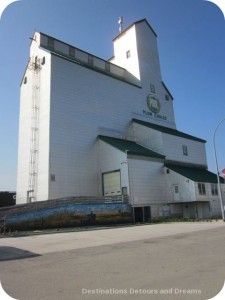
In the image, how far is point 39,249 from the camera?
11.4m

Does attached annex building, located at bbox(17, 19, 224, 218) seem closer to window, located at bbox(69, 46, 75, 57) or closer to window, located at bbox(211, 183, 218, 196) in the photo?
window, located at bbox(211, 183, 218, 196)

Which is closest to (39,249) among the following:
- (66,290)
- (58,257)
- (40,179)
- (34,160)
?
(58,257)

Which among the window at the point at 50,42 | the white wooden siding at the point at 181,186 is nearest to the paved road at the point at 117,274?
the white wooden siding at the point at 181,186

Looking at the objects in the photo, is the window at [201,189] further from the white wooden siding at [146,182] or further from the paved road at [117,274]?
the paved road at [117,274]

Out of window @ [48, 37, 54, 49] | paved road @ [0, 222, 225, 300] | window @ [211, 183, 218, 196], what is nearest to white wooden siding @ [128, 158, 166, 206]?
window @ [211, 183, 218, 196]

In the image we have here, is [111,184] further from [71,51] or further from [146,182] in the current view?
[71,51]

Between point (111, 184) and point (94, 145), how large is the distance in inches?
210

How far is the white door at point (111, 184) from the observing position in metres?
32.1

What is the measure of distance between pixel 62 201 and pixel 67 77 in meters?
16.1

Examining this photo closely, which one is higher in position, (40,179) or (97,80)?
(97,80)

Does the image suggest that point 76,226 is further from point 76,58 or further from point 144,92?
point 144,92

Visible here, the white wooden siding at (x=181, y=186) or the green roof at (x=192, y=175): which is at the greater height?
the green roof at (x=192, y=175)

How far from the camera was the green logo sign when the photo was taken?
→ 44019 millimetres

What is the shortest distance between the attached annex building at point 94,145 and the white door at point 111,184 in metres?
0.11
